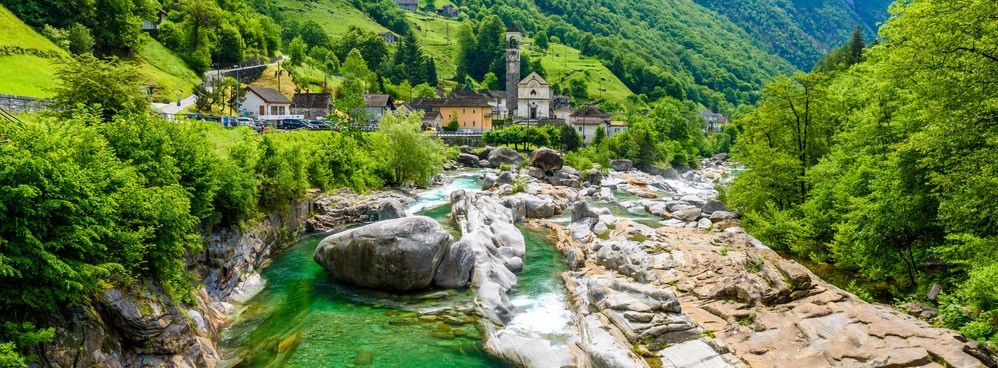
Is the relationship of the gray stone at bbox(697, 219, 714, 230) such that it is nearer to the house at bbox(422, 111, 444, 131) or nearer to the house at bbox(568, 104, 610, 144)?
the house at bbox(422, 111, 444, 131)

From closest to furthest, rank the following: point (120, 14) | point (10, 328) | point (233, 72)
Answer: point (10, 328), point (120, 14), point (233, 72)

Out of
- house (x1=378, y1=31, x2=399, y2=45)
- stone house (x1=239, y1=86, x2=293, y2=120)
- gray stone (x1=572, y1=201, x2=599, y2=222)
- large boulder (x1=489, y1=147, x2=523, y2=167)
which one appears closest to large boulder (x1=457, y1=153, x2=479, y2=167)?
large boulder (x1=489, y1=147, x2=523, y2=167)

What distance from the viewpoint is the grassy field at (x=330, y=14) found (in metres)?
161

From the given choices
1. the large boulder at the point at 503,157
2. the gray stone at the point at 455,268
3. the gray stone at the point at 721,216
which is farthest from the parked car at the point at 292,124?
the gray stone at the point at 721,216

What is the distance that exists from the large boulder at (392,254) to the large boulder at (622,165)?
60942 millimetres

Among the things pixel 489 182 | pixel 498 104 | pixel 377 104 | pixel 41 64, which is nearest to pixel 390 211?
pixel 489 182

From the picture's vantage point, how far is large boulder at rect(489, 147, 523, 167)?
7919 centimetres

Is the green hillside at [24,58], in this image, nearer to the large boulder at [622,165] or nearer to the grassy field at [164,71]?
the grassy field at [164,71]

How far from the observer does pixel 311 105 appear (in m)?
89.4

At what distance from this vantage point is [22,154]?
34.6 feet

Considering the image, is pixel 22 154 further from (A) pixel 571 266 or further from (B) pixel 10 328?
(A) pixel 571 266

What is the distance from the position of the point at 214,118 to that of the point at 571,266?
143 feet

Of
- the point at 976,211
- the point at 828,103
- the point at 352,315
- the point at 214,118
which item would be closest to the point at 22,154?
the point at 352,315

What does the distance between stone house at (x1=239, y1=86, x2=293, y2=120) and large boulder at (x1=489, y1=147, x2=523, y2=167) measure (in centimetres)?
3051
